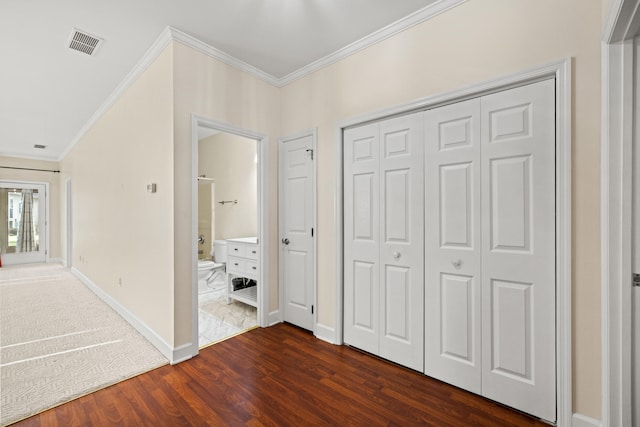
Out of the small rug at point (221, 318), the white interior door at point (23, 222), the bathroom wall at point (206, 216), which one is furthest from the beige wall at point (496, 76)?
the white interior door at point (23, 222)

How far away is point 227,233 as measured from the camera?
210 inches

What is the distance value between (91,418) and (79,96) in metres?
3.90

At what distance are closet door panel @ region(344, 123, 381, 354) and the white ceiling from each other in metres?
0.85

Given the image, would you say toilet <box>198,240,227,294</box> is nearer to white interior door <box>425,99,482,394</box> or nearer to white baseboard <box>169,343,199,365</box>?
white baseboard <box>169,343,199,365</box>

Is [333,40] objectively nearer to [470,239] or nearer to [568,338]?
[470,239]

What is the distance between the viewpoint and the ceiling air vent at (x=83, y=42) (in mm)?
2447

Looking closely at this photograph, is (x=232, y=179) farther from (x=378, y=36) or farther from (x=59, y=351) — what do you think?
(x=378, y=36)

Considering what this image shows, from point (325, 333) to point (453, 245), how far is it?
59.7 inches

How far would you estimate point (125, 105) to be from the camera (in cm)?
342

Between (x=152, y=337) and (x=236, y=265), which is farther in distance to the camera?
(x=236, y=265)

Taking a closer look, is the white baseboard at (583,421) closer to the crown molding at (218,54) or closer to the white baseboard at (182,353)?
the white baseboard at (182,353)

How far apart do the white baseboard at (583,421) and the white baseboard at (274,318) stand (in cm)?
250

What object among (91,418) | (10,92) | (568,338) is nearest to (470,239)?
(568,338)

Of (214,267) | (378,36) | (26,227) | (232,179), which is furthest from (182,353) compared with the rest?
(26,227)
